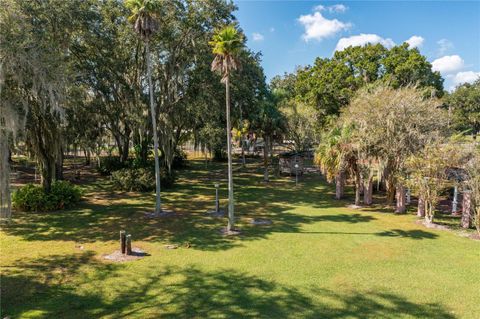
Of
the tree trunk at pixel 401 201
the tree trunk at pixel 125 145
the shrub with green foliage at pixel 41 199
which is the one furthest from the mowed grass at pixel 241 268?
the tree trunk at pixel 125 145

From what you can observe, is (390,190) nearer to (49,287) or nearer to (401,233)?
(401,233)

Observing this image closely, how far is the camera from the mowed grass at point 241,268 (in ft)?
27.0

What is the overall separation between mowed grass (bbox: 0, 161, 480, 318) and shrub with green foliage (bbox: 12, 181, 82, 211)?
660 millimetres

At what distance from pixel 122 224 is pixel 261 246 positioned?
6.84 meters

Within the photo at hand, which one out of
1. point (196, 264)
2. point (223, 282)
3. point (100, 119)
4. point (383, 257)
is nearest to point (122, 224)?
point (196, 264)

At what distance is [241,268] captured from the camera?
10602 mm

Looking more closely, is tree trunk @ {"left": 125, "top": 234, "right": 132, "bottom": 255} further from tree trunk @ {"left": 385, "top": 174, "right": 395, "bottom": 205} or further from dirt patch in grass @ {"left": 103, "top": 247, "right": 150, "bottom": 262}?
tree trunk @ {"left": 385, "top": 174, "right": 395, "bottom": 205}

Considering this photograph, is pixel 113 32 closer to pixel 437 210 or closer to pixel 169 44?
pixel 169 44

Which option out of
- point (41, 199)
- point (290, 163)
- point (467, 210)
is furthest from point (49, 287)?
point (290, 163)

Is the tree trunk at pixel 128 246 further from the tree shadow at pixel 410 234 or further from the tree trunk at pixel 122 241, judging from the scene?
the tree shadow at pixel 410 234

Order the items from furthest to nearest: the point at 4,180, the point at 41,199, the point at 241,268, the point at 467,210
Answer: the point at 41,199, the point at 467,210, the point at 241,268, the point at 4,180

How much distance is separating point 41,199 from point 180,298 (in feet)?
40.5

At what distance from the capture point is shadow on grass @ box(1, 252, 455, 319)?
7961mm

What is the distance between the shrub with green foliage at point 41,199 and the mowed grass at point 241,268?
2.17 feet
